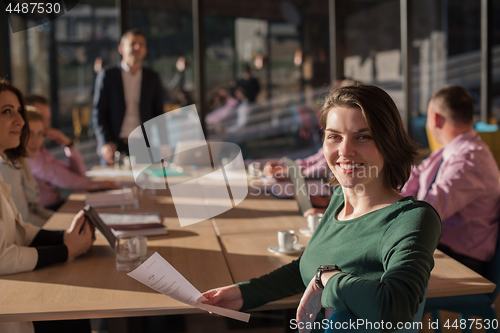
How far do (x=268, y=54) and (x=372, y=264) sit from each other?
4956 millimetres

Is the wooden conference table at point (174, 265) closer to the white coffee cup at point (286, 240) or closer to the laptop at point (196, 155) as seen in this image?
the white coffee cup at point (286, 240)

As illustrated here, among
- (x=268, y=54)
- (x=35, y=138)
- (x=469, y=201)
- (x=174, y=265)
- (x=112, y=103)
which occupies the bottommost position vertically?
(x=174, y=265)

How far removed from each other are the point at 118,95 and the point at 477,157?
10.4 ft

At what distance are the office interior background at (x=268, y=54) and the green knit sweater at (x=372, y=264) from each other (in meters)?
4.06

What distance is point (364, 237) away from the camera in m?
1.22

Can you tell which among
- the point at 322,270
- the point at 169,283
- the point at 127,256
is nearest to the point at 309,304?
the point at 322,270

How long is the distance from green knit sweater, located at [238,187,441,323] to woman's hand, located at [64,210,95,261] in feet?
2.28

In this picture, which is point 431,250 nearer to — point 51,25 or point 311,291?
point 311,291

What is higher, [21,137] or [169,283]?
[21,137]

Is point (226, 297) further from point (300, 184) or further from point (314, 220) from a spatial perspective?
point (300, 184)

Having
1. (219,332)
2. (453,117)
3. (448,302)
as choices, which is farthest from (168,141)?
(448,302)

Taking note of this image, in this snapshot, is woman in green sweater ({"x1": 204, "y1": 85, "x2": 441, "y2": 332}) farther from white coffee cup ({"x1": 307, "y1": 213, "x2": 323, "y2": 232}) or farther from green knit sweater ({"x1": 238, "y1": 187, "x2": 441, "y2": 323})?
white coffee cup ({"x1": 307, "y1": 213, "x2": 323, "y2": 232})

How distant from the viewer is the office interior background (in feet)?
17.5

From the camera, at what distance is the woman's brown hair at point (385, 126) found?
1228mm
